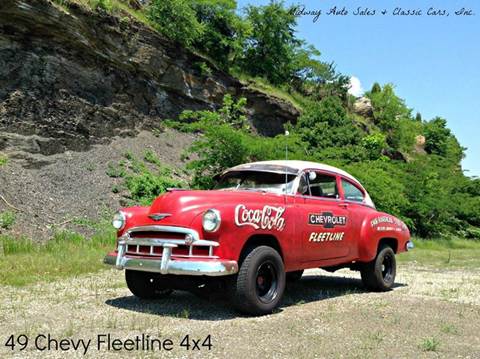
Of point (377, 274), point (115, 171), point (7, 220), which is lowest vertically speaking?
point (377, 274)

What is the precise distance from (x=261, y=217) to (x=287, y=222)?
1.81ft

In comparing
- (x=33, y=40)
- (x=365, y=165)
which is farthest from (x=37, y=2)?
(x=365, y=165)

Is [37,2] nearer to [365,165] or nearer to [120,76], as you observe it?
[120,76]

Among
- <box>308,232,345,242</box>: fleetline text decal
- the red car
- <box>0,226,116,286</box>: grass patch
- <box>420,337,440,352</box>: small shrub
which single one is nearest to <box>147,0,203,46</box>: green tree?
<box>0,226,116,286</box>: grass patch

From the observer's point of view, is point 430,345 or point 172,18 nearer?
point 430,345

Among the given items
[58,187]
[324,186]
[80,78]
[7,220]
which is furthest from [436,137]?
[324,186]

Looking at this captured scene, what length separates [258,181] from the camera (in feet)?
25.0

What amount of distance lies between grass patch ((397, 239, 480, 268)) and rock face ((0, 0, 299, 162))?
536 inches

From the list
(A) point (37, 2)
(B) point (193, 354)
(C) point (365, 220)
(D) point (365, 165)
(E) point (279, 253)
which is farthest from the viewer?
(D) point (365, 165)

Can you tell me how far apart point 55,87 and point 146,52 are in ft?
19.9

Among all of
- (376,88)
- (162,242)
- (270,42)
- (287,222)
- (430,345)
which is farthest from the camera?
(376,88)

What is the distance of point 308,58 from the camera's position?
43875 millimetres

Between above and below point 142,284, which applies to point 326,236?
above

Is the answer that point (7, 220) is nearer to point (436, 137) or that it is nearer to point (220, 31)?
point (220, 31)
